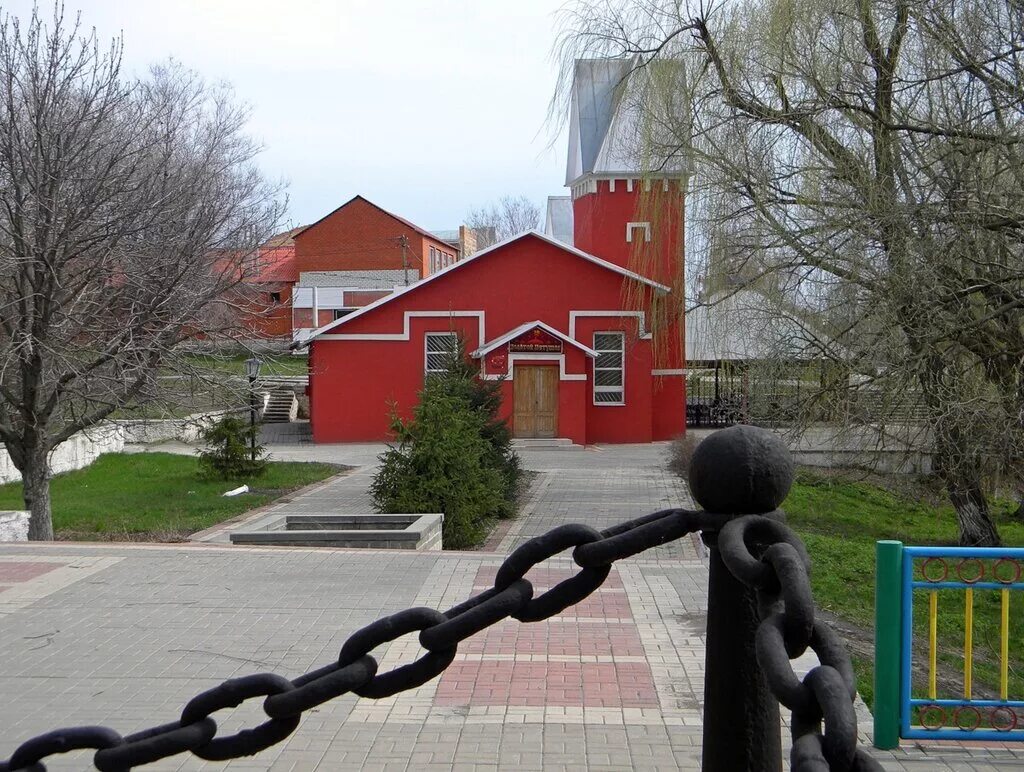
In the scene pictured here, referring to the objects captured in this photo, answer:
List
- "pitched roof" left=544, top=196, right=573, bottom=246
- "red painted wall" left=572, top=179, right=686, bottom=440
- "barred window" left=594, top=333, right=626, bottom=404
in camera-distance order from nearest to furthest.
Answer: "red painted wall" left=572, top=179, right=686, bottom=440 → "barred window" left=594, top=333, right=626, bottom=404 → "pitched roof" left=544, top=196, right=573, bottom=246

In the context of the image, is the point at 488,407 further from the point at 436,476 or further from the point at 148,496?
the point at 148,496

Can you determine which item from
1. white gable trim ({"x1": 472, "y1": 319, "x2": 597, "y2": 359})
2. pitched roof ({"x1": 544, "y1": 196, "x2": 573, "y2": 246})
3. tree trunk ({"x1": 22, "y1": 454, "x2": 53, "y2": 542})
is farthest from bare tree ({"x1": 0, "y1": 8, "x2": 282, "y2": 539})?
pitched roof ({"x1": 544, "y1": 196, "x2": 573, "y2": 246})

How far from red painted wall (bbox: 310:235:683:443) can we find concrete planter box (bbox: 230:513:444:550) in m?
20.6

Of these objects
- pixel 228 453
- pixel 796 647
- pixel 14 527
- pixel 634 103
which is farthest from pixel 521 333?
pixel 796 647

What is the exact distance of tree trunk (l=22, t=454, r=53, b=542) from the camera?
1430cm

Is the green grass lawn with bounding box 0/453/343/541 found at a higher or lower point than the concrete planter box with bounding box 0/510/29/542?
lower

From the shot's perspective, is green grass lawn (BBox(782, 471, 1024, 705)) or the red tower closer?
green grass lawn (BBox(782, 471, 1024, 705))

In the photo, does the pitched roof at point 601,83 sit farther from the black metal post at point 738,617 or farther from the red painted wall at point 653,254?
the black metal post at point 738,617

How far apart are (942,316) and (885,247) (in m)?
0.98

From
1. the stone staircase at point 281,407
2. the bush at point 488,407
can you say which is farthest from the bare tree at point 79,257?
the stone staircase at point 281,407

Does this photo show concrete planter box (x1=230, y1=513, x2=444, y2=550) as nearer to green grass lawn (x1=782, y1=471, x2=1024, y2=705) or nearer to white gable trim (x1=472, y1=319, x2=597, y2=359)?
green grass lawn (x1=782, y1=471, x2=1024, y2=705)

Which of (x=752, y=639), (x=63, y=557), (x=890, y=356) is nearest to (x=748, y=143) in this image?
(x=890, y=356)

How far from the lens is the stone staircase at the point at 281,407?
42.3 metres

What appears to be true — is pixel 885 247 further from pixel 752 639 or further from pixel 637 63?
pixel 752 639
